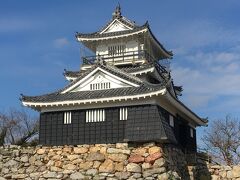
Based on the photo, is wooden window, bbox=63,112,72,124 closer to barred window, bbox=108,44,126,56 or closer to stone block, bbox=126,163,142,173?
stone block, bbox=126,163,142,173

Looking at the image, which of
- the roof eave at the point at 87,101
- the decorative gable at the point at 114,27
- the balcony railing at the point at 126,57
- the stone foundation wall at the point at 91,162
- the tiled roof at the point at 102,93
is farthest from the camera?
the decorative gable at the point at 114,27

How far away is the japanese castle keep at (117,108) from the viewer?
898 inches

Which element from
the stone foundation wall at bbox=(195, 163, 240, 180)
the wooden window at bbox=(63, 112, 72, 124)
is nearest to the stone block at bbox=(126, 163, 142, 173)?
the wooden window at bbox=(63, 112, 72, 124)

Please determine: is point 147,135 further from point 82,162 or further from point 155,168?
point 82,162

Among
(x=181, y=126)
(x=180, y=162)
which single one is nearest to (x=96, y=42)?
(x=181, y=126)

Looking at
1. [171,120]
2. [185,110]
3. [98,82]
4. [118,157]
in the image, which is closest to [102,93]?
[98,82]

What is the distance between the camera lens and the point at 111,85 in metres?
25.0

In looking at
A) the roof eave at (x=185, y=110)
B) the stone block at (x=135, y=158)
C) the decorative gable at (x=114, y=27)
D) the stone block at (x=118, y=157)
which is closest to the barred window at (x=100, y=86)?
the roof eave at (x=185, y=110)

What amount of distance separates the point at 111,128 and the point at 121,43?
28.4 ft

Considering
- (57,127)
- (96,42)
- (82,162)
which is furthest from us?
(96,42)

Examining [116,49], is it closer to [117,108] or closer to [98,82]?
[98,82]

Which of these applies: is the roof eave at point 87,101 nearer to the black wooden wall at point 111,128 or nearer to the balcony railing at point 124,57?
the black wooden wall at point 111,128

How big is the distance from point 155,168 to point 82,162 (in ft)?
13.7

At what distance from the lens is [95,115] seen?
24.2m
